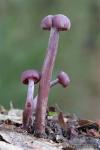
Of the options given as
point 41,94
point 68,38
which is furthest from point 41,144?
point 68,38

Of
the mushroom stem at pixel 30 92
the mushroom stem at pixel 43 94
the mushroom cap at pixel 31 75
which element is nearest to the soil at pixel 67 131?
the mushroom stem at pixel 43 94

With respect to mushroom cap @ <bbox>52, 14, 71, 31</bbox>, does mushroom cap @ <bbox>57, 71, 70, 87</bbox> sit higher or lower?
lower

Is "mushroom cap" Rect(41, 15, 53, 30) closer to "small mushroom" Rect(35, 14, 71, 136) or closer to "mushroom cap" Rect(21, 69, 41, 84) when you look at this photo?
"small mushroom" Rect(35, 14, 71, 136)

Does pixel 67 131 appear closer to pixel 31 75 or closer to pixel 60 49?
pixel 31 75

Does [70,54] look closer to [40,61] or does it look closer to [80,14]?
[80,14]

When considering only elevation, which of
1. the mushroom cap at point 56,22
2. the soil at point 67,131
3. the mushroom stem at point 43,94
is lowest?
the soil at point 67,131

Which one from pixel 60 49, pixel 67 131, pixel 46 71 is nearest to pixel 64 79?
pixel 46 71

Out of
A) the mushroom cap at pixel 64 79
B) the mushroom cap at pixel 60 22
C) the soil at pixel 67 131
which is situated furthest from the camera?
the mushroom cap at pixel 64 79

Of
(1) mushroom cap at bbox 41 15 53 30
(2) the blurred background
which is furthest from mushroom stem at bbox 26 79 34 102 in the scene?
(2) the blurred background

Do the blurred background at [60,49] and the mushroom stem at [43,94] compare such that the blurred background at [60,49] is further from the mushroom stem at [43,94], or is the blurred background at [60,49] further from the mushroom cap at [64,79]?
the mushroom stem at [43,94]

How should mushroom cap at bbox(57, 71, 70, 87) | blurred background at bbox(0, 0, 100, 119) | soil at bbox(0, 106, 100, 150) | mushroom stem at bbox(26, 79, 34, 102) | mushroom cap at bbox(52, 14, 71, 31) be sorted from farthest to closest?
blurred background at bbox(0, 0, 100, 119), mushroom cap at bbox(57, 71, 70, 87), mushroom stem at bbox(26, 79, 34, 102), mushroom cap at bbox(52, 14, 71, 31), soil at bbox(0, 106, 100, 150)
